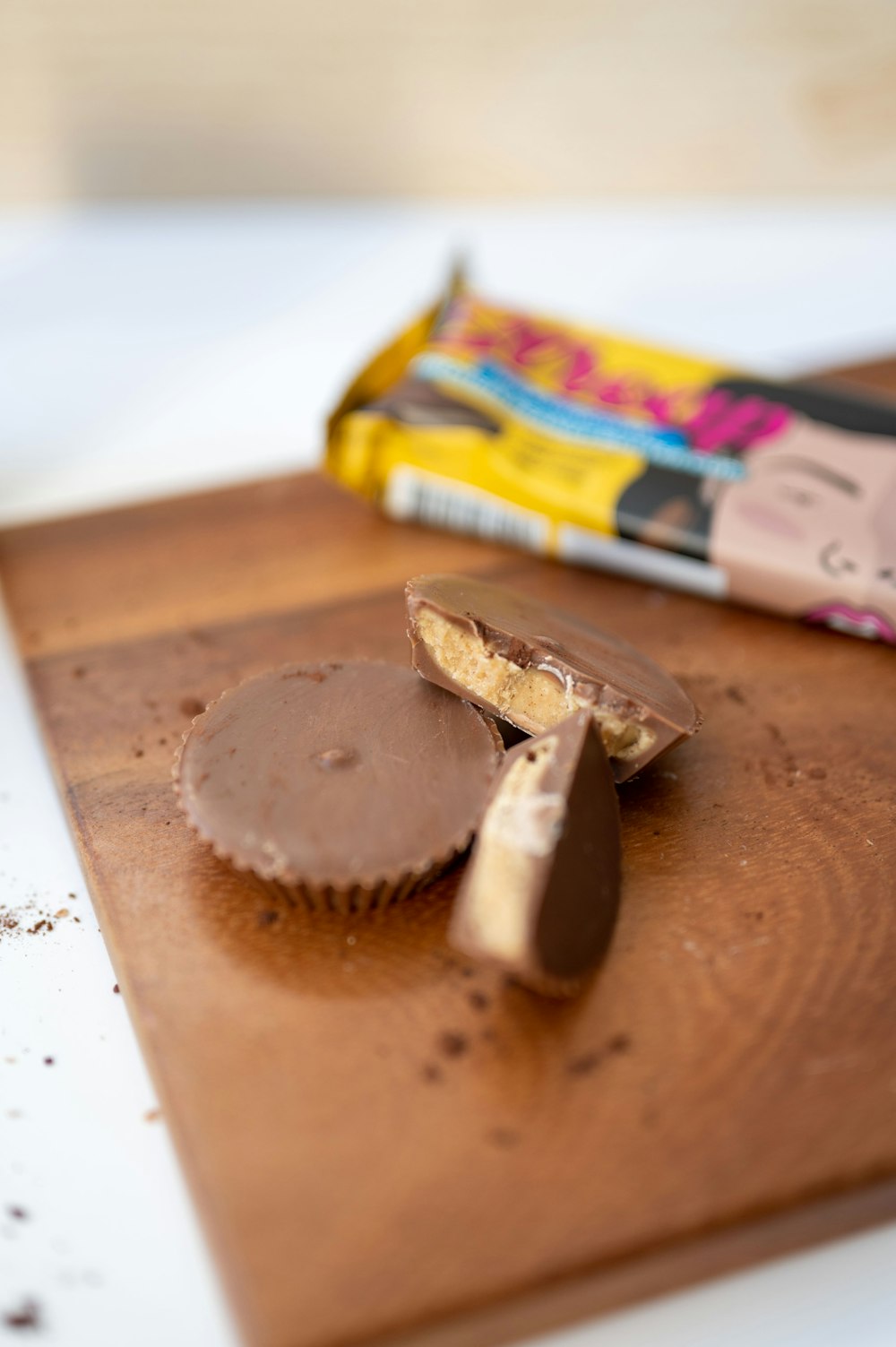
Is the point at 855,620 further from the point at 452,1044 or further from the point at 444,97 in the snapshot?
the point at 444,97

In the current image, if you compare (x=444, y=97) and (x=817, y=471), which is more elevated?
(x=444, y=97)

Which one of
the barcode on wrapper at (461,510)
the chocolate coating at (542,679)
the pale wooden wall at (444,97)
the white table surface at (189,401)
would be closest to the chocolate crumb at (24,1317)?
the white table surface at (189,401)

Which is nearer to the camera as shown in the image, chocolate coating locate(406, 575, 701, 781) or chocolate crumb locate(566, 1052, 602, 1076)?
chocolate crumb locate(566, 1052, 602, 1076)

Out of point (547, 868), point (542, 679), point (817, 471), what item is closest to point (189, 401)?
point (817, 471)

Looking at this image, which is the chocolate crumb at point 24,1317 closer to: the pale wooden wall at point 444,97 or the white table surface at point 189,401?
the white table surface at point 189,401

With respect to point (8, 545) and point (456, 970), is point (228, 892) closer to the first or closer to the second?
point (456, 970)


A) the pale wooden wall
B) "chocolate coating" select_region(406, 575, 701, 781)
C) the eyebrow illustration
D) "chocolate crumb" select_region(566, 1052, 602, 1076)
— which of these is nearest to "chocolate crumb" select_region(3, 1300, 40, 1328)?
"chocolate crumb" select_region(566, 1052, 602, 1076)

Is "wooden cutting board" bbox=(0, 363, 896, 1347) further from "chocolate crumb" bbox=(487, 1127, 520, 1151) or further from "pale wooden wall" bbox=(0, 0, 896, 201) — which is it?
"pale wooden wall" bbox=(0, 0, 896, 201)

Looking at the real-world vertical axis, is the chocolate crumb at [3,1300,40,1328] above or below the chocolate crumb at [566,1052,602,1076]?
below
